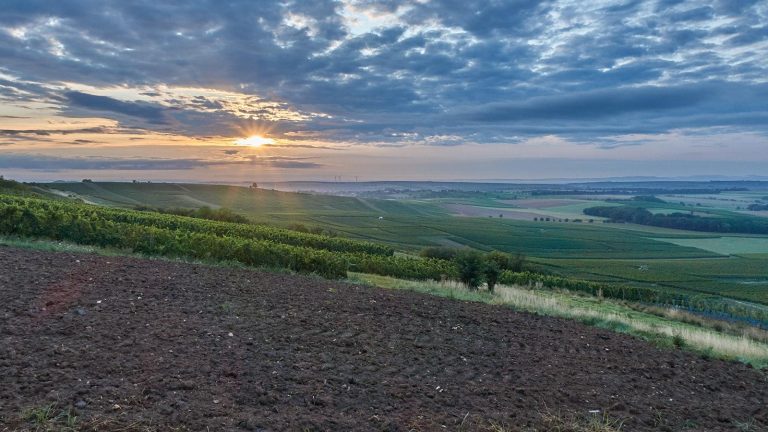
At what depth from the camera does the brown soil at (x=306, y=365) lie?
5.79m

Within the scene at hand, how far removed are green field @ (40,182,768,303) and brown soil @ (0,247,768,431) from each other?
171 feet

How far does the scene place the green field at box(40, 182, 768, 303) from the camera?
6575cm

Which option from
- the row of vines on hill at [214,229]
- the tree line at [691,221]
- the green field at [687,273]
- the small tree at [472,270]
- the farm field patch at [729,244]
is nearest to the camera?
the small tree at [472,270]

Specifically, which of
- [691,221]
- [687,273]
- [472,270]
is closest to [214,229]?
[472,270]

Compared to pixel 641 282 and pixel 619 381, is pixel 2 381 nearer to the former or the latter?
pixel 619 381

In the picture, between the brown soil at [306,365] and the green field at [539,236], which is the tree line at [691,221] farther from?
the brown soil at [306,365]

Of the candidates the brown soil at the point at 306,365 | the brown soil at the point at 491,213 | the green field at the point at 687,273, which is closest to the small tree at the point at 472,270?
the brown soil at the point at 306,365

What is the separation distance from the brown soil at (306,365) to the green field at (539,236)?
5218 cm

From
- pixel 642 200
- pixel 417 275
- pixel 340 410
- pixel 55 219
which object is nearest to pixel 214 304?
pixel 340 410

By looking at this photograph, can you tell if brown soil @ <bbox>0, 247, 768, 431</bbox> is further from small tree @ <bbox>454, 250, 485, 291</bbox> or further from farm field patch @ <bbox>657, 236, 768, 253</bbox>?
farm field patch @ <bbox>657, 236, 768, 253</bbox>

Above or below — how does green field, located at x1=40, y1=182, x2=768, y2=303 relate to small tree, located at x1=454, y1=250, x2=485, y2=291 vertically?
below

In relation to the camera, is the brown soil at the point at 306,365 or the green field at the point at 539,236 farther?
the green field at the point at 539,236

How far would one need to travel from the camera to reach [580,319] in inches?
574

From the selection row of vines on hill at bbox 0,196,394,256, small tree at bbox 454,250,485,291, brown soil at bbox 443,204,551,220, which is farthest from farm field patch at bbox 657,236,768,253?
small tree at bbox 454,250,485,291
